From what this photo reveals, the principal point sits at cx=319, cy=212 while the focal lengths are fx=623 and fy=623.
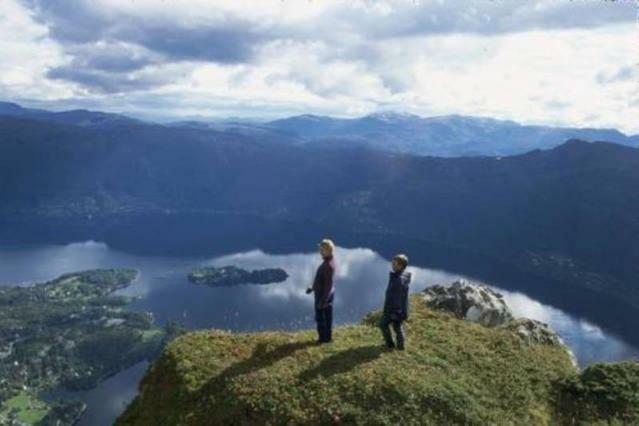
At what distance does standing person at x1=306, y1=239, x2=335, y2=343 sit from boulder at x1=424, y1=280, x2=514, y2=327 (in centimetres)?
1137

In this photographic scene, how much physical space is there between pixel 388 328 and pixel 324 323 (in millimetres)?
2841

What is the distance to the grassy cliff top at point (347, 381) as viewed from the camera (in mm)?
22359

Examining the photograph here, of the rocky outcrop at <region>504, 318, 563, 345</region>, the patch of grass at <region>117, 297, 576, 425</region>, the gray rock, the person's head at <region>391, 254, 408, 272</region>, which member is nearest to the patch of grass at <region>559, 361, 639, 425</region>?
the patch of grass at <region>117, 297, 576, 425</region>

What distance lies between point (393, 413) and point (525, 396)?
7.43 metres

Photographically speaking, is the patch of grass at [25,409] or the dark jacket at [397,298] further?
the patch of grass at [25,409]

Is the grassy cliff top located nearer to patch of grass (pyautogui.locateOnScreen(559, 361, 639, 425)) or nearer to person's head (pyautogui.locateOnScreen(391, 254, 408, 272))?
patch of grass (pyautogui.locateOnScreen(559, 361, 639, 425))

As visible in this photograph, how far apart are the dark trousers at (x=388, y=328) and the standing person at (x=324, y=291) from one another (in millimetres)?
2363

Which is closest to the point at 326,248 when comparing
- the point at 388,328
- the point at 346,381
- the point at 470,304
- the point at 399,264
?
the point at 399,264

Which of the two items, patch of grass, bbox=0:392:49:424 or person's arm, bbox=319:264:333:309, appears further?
patch of grass, bbox=0:392:49:424

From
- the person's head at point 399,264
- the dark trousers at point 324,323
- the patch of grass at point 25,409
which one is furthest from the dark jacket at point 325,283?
the patch of grass at point 25,409

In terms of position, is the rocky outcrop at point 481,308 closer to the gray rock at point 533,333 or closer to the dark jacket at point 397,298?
the gray rock at point 533,333

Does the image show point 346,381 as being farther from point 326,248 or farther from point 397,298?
point 326,248

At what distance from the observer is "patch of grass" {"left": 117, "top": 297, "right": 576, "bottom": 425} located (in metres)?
22.3

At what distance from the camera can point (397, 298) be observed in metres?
27.1
